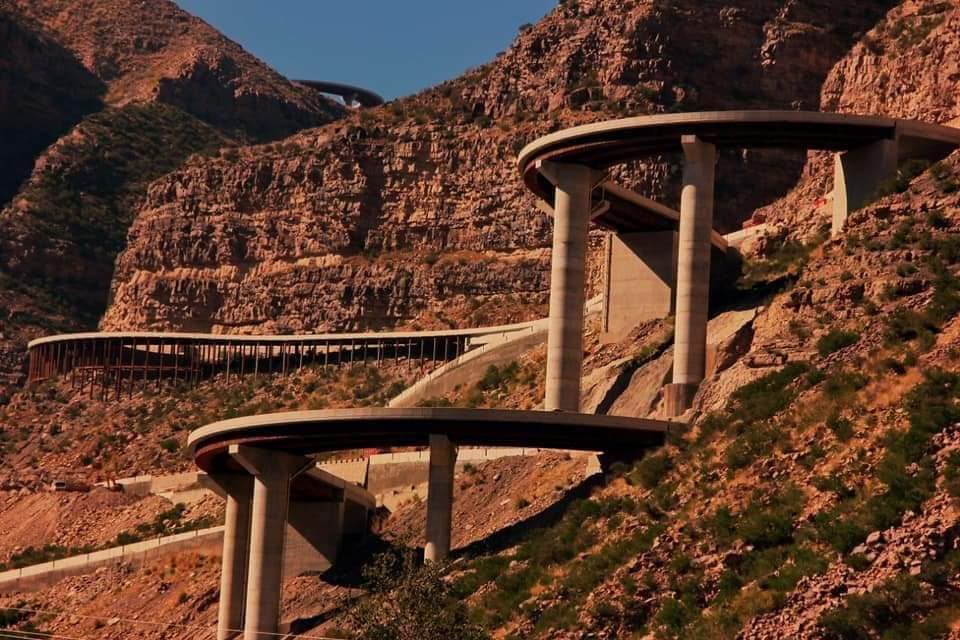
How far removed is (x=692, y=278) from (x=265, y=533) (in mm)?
14770

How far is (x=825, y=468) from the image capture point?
5319 centimetres

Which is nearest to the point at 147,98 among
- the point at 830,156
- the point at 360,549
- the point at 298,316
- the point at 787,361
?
the point at 298,316

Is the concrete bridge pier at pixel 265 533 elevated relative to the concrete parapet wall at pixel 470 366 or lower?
lower

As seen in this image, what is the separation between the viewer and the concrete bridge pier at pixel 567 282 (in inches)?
2687

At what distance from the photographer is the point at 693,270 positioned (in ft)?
217

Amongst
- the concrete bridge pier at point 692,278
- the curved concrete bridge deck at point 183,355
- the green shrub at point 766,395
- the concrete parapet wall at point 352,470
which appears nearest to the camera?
the green shrub at point 766,395

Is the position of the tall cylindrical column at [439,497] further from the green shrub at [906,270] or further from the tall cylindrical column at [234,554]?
the green shrub at [906,270]

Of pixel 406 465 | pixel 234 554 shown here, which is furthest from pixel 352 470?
pixel 234 554

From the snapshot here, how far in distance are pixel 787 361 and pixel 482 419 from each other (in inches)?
349

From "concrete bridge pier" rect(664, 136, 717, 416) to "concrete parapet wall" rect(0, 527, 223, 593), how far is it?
764 inches

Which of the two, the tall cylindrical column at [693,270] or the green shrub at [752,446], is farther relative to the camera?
the tall cylindrical column at [693,270]

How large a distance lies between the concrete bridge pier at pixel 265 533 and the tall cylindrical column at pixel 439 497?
478 centimetres

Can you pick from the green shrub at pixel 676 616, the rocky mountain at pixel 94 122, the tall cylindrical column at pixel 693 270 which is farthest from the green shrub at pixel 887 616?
the rocky mountain at pixel 94 122

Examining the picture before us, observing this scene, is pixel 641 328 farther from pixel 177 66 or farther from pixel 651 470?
pixel 177 66
